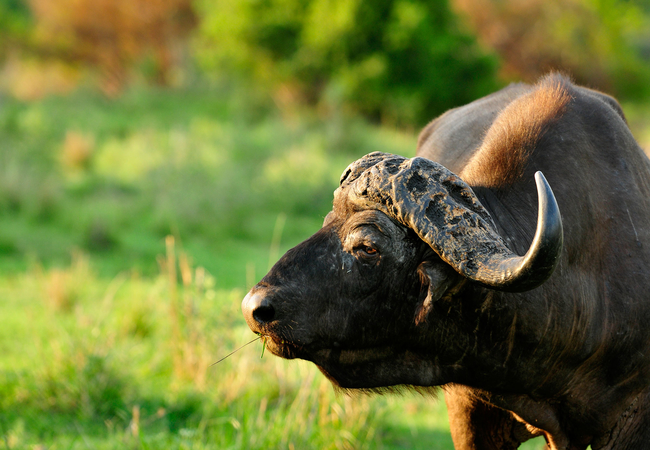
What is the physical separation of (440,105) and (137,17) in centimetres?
1673

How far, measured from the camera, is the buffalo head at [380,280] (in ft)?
9.11

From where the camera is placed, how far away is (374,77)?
22766 millimetres

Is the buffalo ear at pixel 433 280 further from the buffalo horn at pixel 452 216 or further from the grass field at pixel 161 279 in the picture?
the grass field at pixel 161 279

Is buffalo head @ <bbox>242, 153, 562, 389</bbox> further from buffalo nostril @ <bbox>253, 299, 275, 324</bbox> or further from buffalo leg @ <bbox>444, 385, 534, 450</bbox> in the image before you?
buffalo leg @ <bbox>444, 385, 534, 450</bbox>

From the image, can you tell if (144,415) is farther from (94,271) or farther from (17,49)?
(17,49)

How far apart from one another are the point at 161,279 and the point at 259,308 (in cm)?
463

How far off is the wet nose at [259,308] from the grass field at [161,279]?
0.94m

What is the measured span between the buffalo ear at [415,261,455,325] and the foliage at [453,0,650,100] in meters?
30.9

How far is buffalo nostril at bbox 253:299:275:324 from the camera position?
2.85m

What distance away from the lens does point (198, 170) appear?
592 inches

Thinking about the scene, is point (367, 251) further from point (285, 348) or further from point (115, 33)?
point (115, 33)

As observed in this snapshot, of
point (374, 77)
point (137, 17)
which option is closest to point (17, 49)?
point (137, 17)

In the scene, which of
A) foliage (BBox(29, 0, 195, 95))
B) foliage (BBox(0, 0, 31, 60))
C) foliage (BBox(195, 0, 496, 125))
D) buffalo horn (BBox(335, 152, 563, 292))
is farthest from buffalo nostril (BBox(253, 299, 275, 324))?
foliage (BBox(0, 0, 31, 60))

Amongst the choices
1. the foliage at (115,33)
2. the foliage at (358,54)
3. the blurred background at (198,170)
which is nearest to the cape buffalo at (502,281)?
the blurred background at (198,170)
